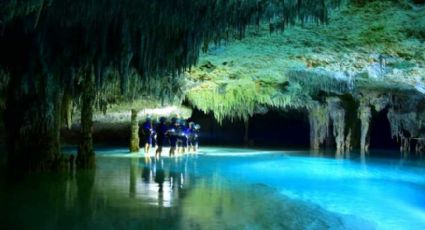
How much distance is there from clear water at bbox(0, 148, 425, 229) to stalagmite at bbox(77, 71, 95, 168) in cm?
52

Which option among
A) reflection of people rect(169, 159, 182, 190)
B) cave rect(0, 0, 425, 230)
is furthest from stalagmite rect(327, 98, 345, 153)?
reflection of people rect(169, 159, 182, 190)

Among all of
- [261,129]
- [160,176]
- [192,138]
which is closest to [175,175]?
[160,176]

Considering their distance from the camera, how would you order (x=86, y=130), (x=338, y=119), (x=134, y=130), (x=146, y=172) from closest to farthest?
(x=146, y=172) → (x=86, y=130) → (x=134, y=130) → (x=338, y=119)

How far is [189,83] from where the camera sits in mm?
16453

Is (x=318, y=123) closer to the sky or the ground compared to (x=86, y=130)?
closer to the sky

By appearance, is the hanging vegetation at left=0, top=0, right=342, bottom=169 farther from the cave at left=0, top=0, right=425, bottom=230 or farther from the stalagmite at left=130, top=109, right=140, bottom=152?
the stalagmite at left=130, top=109, right=140, bottom=152

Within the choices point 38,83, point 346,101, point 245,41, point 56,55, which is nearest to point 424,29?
point 245,41

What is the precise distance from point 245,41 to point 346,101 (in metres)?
13.7

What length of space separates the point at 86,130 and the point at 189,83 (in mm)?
4668

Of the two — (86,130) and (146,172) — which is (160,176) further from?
(86,130)

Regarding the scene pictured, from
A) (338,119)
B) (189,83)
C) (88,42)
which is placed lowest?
(338,119)

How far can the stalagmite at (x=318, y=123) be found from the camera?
23.8 m

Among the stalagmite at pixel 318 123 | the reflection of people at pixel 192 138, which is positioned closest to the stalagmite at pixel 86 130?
the reflection of people at pixel 192 138

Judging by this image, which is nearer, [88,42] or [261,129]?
[88,42]
